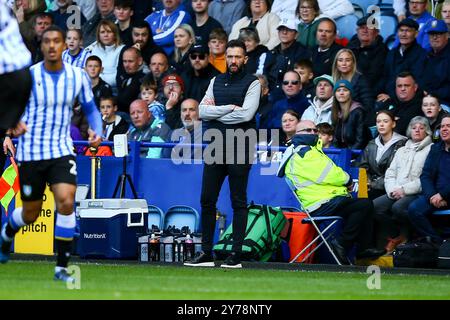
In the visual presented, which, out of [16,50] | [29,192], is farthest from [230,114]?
[16,50]

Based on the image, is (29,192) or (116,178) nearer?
(29,192)

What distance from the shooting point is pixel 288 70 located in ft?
60.8

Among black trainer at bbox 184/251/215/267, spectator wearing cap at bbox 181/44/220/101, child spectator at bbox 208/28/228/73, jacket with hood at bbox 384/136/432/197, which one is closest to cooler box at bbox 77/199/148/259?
black trainer at bbox 184/251/215/267

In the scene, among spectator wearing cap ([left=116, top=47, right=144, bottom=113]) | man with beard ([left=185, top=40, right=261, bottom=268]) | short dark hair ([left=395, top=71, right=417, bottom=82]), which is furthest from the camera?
spectator wearing cap ([left=116, top=47, right=144, bottom=113])

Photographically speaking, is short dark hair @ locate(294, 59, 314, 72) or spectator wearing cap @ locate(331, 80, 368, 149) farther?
short dark hair @ locate(294, 59, 314, 72)

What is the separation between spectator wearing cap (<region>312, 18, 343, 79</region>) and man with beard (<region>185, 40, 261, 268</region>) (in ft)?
11.5

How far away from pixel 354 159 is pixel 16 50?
6784 mm

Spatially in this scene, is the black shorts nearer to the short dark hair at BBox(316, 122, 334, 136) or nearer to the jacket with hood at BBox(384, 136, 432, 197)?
the jacket with hood at BBox(384, 136, 432, 197)

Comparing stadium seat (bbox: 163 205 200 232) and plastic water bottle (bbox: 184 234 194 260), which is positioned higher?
stadium seat (bbox: 163 205 200 232)

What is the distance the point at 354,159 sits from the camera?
16922mm

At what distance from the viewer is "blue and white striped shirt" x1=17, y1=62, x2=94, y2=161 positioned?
12.7 metres

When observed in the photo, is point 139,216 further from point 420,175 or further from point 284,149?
point 420,175

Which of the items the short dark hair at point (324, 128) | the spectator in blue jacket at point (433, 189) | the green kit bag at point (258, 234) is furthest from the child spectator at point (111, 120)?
the spectator in blue jacket at point (433, 189)

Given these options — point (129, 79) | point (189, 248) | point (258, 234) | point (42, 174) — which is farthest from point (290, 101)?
point (42, 174)
